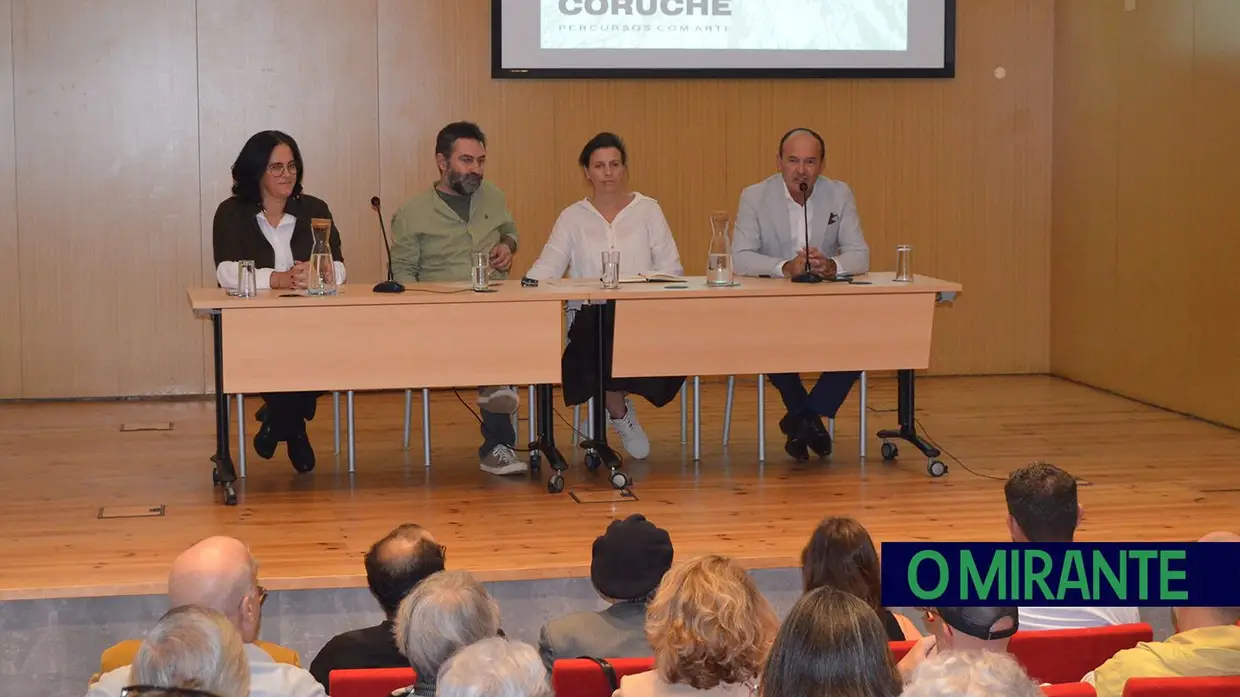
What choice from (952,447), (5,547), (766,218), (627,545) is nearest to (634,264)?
(766,218)

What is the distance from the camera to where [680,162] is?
25.4 feet

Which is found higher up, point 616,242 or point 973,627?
point 616,242

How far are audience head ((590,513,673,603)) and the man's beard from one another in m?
2.93

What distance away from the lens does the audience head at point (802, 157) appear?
5.74 metres

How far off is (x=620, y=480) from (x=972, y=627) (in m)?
2.89

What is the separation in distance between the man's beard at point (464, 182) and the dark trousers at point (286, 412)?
97cm

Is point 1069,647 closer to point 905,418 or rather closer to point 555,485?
point 555,485

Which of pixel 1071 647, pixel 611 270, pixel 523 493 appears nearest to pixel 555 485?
pixel 523 493

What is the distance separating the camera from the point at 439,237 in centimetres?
577

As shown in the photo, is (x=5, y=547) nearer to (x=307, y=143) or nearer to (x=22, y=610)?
(x=22, y=610)

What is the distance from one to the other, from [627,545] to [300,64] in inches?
199

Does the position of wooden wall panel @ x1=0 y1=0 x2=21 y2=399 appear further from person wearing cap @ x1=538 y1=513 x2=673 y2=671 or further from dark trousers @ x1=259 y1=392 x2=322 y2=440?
person wearing cap @ x1=538 y1=513 x2=673 y2=671

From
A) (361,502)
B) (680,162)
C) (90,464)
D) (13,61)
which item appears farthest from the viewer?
(680,162)

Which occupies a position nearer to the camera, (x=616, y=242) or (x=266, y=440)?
(x=266, y=440)
